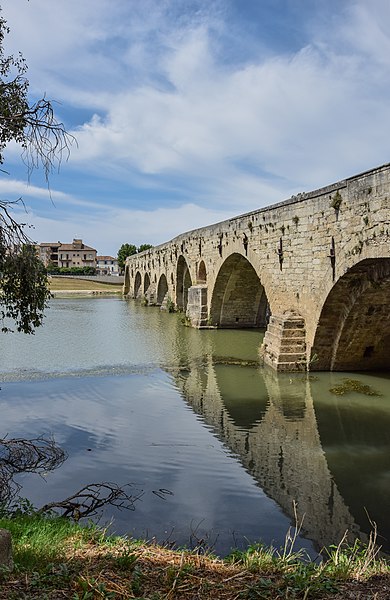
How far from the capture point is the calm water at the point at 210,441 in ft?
16.1

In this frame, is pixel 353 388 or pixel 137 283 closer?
pixel 353 388

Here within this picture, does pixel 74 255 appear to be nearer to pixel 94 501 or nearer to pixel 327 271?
pixel 327 271

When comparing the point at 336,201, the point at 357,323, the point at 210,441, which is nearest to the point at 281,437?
the point at 210,441

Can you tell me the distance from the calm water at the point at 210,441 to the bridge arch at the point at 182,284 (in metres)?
14.6

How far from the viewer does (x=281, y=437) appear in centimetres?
727

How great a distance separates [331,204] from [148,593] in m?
8.63

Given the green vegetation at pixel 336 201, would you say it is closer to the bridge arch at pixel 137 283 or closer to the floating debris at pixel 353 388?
the floating debris at pixel 353 388

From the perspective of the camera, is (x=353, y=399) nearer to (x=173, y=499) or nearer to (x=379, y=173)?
(x=379, y=173)

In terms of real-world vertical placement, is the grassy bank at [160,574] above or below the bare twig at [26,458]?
above

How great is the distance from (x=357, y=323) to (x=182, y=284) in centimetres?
1764

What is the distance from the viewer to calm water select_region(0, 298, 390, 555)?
492 cm

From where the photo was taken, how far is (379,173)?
880 centimetres

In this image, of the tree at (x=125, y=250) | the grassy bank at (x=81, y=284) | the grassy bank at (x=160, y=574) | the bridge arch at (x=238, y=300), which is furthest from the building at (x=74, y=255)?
the grassy bank at (x=160, y=574)

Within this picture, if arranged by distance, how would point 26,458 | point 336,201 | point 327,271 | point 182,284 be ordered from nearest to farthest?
point 26,458
point 336,201
point 327,271
point 182,284
